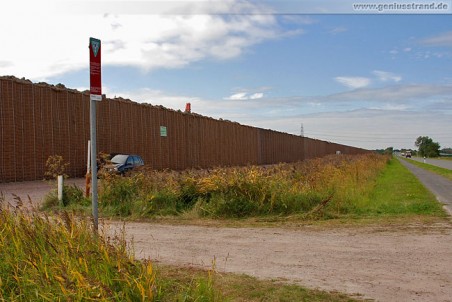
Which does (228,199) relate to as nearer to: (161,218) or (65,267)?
(161,218)

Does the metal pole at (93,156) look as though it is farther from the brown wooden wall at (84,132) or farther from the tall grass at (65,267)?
the brown wooden wall at (84,132)

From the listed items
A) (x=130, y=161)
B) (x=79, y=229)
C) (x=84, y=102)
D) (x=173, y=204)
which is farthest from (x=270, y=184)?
(x=84, y=102)

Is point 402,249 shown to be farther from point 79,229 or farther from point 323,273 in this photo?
point 79,229

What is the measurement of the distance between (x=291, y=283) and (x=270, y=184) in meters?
6.56

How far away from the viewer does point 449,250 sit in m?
7.41

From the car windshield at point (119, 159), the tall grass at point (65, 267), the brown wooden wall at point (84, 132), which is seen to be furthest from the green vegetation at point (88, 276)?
the car windshield at point (119, 159)

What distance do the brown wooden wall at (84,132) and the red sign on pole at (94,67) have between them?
12.5 m

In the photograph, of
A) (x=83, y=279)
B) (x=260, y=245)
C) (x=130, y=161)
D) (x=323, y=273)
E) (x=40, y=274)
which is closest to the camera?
(x=83, y=279)

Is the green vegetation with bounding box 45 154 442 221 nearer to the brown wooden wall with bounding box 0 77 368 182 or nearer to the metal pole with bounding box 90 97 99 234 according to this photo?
the brown wooden wall with bounding box 0 77 368 182

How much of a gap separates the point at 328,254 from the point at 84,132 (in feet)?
70.7

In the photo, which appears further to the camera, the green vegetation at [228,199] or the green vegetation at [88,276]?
the green vegetation at [228,199]

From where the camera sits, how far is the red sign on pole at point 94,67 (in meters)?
5.09

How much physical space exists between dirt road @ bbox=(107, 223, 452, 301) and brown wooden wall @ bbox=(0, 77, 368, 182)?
9.33 meters

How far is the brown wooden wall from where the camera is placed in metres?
21.9
